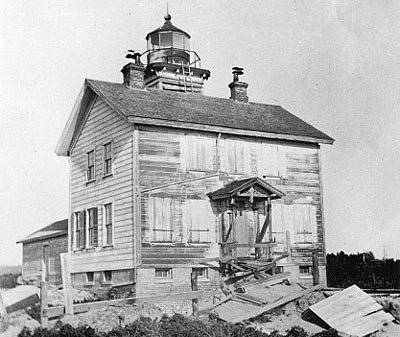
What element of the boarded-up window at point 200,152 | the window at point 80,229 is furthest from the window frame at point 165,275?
the window at point 80,229

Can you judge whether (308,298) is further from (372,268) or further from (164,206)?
(372,268)

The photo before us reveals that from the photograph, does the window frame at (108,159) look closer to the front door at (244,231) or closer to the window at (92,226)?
the window at (92,226)

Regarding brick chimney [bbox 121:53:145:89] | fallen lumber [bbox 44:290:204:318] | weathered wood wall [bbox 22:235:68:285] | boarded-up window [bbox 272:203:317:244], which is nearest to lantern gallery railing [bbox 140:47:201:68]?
brick chimney [bbox 121:53:145:89]

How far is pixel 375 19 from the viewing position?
20.3 meters

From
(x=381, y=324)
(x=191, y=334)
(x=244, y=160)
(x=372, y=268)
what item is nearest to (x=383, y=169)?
(x=372, y=268)

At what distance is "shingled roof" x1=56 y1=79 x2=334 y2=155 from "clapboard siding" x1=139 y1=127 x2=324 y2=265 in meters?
0.49

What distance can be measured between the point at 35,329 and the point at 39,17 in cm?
758

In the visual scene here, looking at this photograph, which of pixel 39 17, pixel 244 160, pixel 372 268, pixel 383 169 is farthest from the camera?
pixel 383 169

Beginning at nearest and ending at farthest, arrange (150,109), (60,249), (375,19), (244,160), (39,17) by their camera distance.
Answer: (39,17), (375,19), (150,109), (244,160), (60,249)

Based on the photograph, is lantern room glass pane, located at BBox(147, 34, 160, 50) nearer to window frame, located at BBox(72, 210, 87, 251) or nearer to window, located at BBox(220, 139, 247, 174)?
window frame, located at BBox(72, 210, 87, 251)

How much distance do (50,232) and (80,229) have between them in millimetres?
6259

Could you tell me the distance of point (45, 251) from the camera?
3225 cm

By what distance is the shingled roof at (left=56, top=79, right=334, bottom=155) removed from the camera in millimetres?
23312

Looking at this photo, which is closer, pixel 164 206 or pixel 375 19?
pixel 375 19
